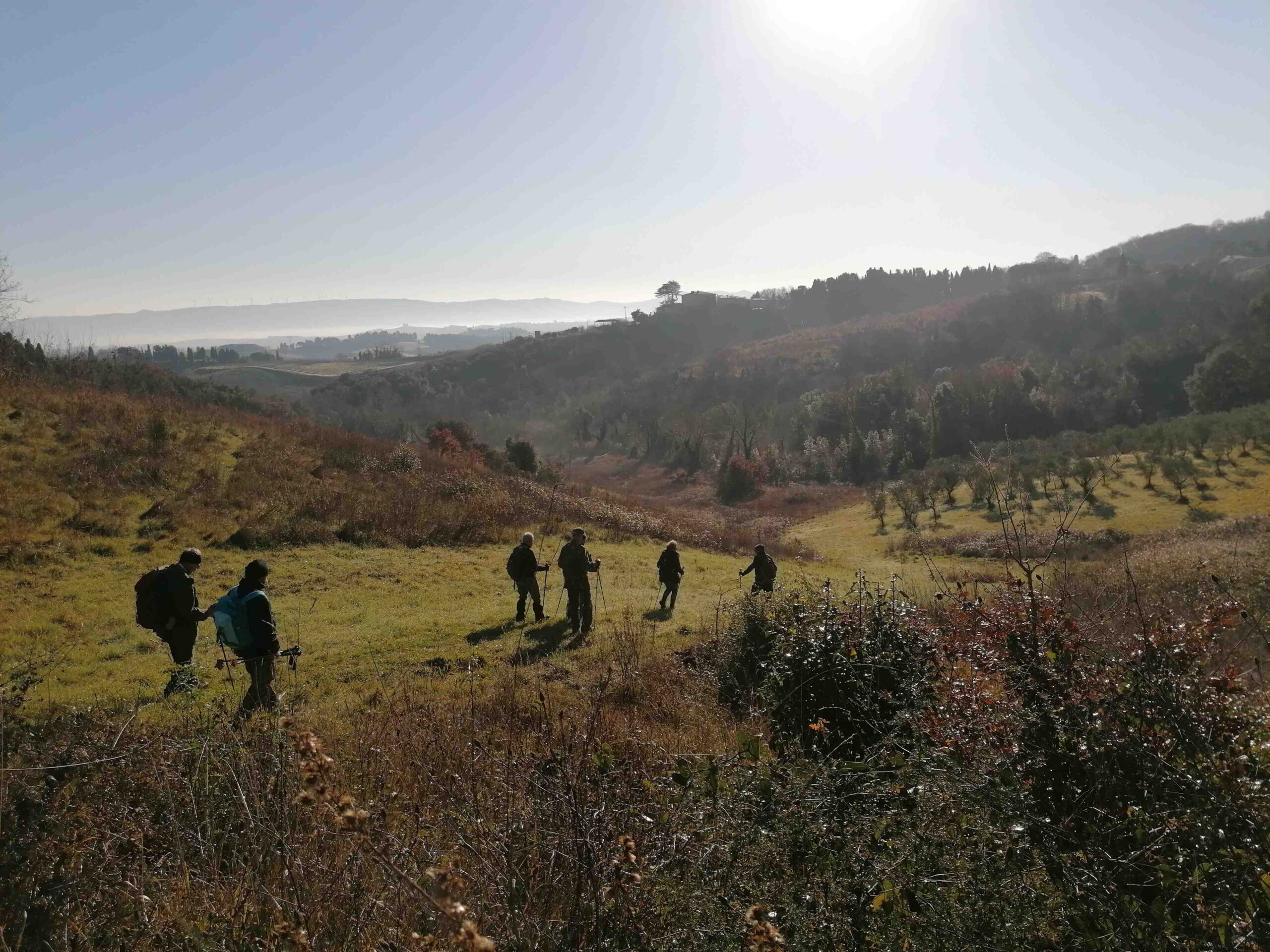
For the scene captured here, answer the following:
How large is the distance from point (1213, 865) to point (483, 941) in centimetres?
279

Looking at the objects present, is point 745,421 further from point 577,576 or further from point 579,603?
point 577,576

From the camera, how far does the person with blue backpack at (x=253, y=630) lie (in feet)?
24.1

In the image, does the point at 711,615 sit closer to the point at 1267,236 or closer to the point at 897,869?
the point at 897,869

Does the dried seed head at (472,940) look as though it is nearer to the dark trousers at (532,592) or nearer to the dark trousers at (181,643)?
the dark trousers at (181,643)

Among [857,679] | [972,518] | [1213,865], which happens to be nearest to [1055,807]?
[1213,865]

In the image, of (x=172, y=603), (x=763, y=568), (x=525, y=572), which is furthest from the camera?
(x=763, y=568)

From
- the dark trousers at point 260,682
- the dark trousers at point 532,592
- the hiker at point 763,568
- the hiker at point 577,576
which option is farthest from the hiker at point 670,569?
the dark trousers at point 260,682

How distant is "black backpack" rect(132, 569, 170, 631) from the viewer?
8562 mm

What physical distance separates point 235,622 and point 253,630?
195 mm

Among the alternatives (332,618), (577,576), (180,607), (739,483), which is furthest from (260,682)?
(739,483)

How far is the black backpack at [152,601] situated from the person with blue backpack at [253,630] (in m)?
1.72

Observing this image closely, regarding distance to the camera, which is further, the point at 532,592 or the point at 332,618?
the point at 332,618

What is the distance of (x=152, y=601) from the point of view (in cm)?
857

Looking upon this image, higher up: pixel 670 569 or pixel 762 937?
pixel 762 937
